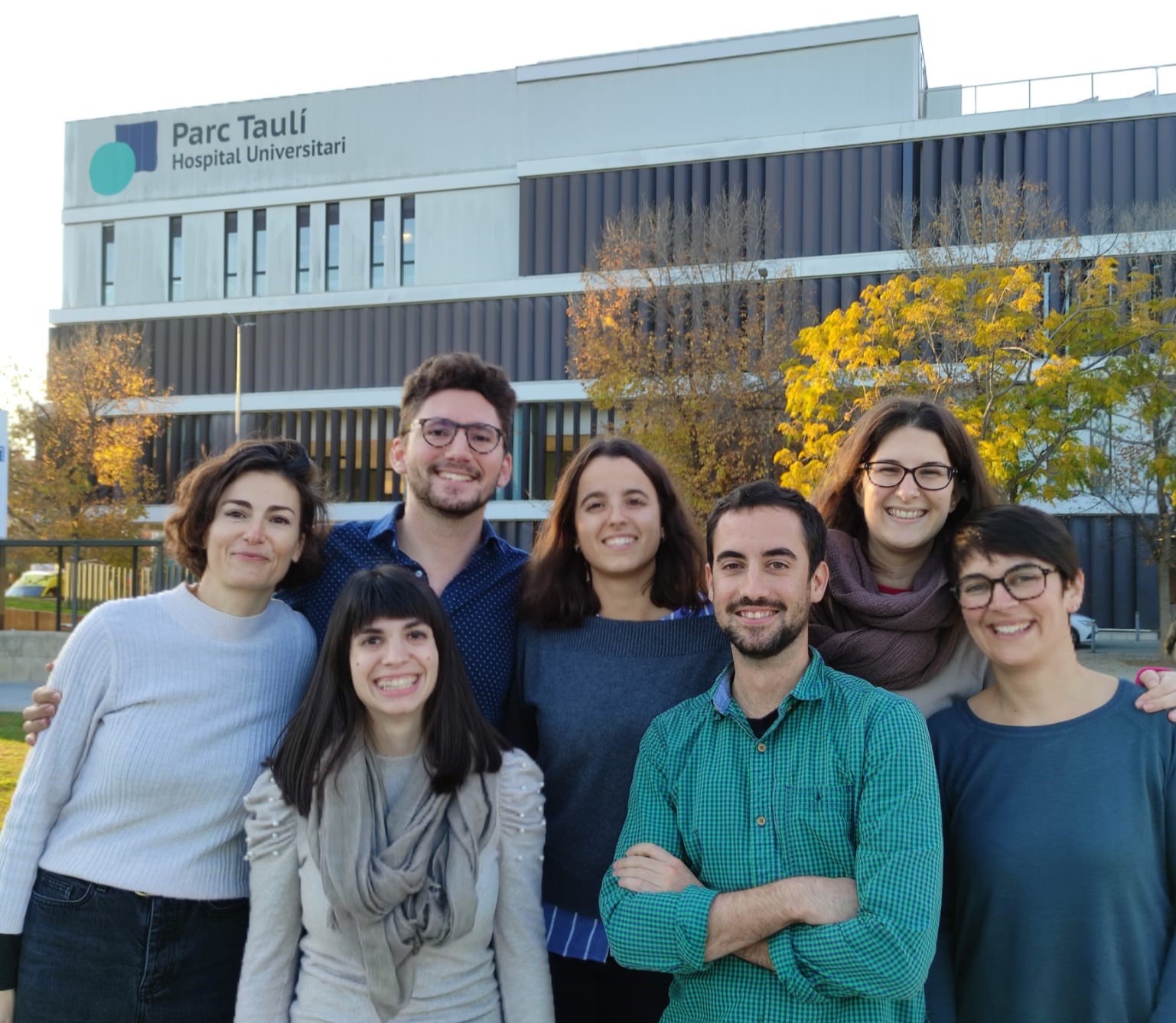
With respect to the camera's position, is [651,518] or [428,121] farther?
[428,121]

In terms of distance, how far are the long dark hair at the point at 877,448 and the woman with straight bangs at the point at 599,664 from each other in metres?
0.56

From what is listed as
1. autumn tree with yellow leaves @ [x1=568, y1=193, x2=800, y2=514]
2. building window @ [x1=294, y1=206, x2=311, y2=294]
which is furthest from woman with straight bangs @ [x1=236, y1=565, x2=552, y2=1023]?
building window @ [x1=294, y1=206, x2=311, y2=294]

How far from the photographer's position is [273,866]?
3154 millimetres

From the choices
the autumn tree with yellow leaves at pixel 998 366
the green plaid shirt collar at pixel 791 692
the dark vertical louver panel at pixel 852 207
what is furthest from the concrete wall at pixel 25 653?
the dark vertical louver panel at pixel 852 207

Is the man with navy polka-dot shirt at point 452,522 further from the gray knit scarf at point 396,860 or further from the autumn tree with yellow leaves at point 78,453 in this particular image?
the autumn tree with yellow leaves at point 78,453

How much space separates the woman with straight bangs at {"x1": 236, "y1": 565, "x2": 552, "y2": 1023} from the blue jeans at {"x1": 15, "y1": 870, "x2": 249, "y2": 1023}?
26 cm

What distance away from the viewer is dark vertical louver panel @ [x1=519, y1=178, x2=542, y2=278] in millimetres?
38625

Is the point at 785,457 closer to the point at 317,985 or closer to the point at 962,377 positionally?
the point at 962,377

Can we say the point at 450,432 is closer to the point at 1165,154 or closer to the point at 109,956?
the point at 109,956

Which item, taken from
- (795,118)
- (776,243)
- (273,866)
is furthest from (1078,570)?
(795,118)

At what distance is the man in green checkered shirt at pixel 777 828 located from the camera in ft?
9.06

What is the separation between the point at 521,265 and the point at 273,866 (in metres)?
37.3

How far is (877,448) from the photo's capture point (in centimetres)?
396

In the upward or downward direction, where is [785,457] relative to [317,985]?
upward
